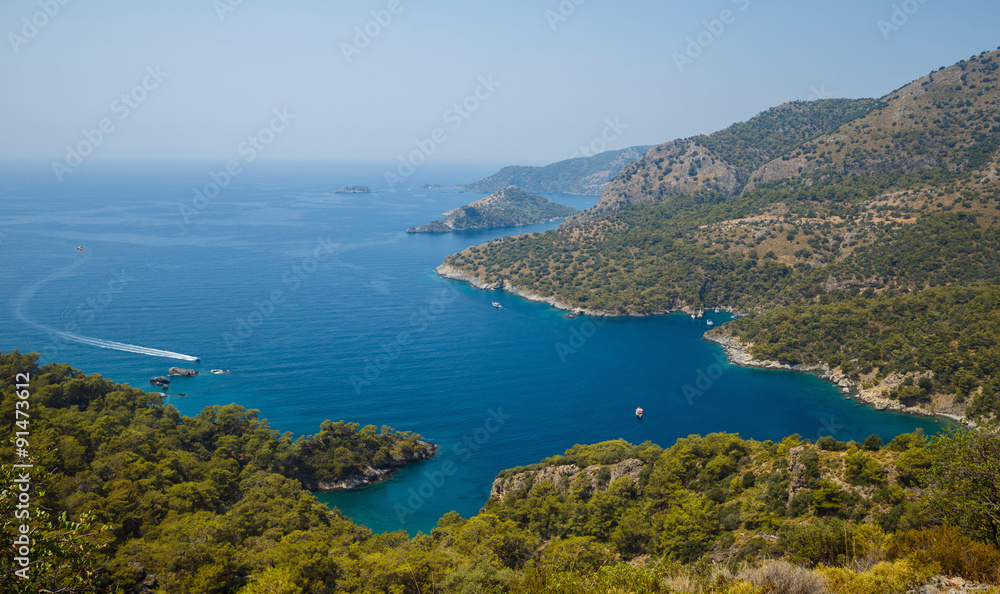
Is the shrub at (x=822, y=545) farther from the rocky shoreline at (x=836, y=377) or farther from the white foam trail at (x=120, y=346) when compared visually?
Result: the white foam trail at (x=120, y=346)

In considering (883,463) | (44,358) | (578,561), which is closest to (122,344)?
(44,358)

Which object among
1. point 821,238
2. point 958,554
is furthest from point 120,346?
point 821,238

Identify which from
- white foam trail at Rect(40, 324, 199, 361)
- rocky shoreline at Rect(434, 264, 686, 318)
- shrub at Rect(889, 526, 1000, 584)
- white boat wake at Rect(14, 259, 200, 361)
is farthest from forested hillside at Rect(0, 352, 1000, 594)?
rocky shoreline at Rect(434, 264, 686, 318)

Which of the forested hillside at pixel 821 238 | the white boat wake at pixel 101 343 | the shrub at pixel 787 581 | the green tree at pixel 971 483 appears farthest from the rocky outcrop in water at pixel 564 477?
the white boat wake at pixel 101 343

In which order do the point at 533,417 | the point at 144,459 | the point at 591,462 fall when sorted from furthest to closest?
1. the point at 533,417
2. the point at 591,462
3. the point at 144,459

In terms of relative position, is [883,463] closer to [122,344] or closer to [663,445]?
[663,445]

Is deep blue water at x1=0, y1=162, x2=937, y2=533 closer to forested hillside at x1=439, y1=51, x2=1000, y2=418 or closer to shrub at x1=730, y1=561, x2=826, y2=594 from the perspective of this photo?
forested hillside at x1=439, y1=51, x2=1000, y2=418
